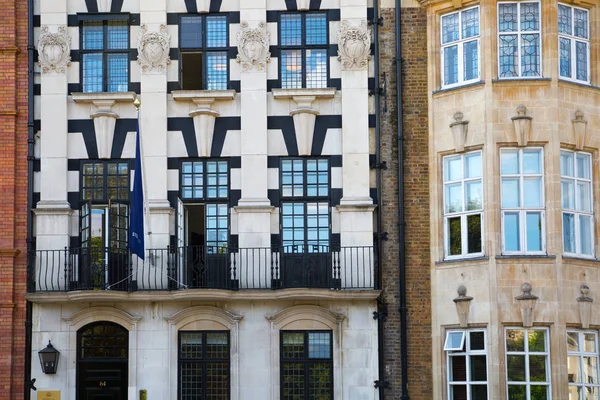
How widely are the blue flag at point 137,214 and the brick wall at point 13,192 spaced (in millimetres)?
3107

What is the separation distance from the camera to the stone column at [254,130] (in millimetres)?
26859

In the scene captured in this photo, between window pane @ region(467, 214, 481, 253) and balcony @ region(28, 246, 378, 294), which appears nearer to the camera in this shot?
window pane @ region(467, 214, 481, 253)

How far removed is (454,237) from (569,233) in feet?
7.87

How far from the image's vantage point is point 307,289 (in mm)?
25938

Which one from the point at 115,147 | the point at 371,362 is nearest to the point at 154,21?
the point at 115,147

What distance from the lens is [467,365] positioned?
2575 centimetres

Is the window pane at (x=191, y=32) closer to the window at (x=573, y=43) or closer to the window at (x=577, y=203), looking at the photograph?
the window at (x=573, y=43)

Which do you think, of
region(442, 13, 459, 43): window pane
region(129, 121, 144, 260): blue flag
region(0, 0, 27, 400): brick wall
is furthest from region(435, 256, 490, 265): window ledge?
region(0, 0, 27, 400): brick wall

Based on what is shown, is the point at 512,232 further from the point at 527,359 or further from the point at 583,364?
the point at 583,364

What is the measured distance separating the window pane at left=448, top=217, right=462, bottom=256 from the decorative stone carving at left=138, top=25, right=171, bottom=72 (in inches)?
283

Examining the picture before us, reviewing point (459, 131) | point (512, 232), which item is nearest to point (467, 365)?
point (512, 232)

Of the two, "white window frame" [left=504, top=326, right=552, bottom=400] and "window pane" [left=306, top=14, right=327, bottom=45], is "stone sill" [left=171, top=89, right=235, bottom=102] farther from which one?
"white window frame" [left=504, top=326, right=552, bottom=400]

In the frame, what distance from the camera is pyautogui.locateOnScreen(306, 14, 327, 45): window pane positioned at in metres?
27.6

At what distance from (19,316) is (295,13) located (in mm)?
8999
